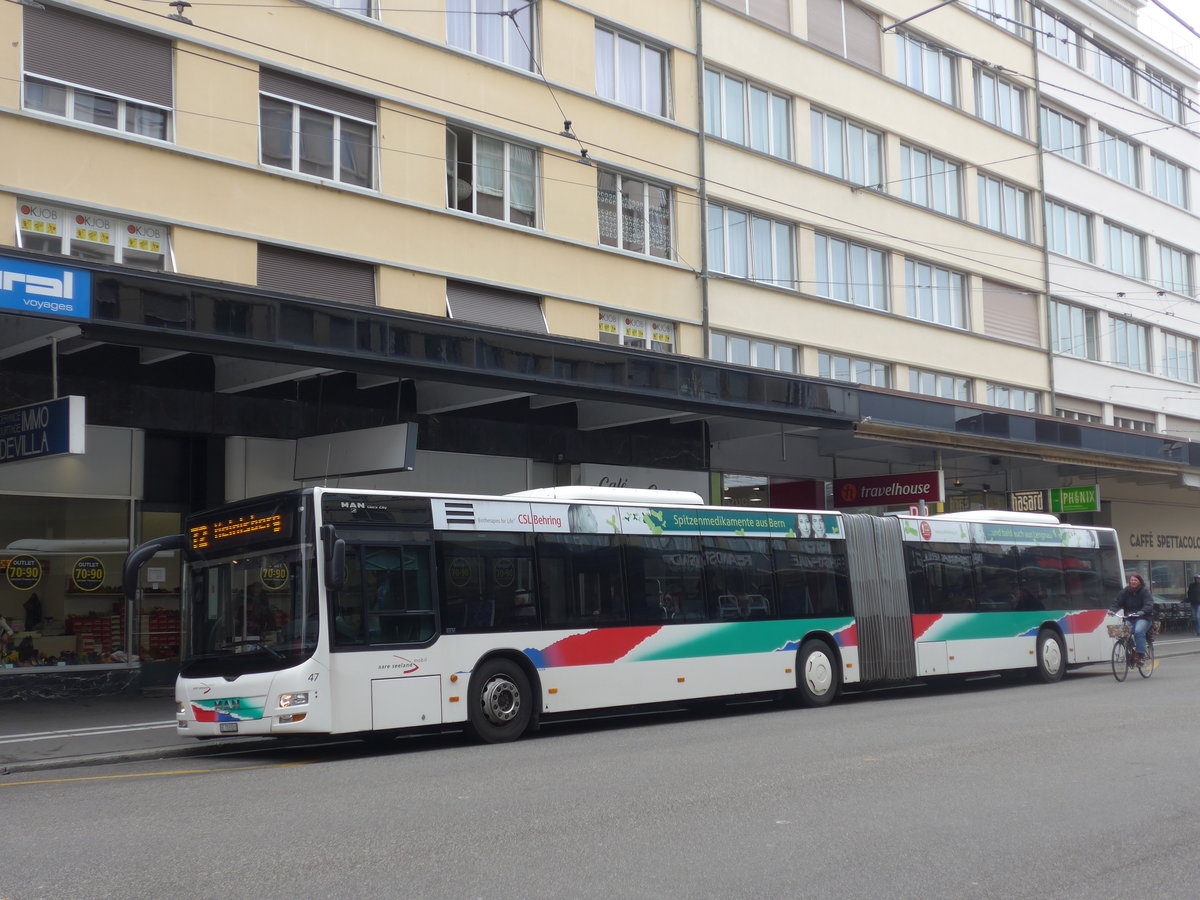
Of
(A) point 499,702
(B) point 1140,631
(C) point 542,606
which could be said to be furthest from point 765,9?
(A) point 499,702

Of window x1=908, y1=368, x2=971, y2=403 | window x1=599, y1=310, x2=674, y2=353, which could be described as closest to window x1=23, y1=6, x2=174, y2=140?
window x1=599, y1=310, x2=674, y2=353

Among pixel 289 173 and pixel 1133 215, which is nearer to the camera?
pixel 289 173

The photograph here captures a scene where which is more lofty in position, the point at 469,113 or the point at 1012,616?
the point at 469,113

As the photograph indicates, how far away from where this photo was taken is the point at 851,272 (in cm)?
3103

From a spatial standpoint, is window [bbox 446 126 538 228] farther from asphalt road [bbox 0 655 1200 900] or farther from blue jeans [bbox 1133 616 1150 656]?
blue jeans [bbox 1133 616 1150 656]

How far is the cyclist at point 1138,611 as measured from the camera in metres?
20.7

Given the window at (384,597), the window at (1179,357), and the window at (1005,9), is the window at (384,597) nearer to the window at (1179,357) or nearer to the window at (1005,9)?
the window at (1005,9)

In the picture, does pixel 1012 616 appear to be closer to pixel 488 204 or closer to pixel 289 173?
pixel 488 204

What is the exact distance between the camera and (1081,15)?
41.1m

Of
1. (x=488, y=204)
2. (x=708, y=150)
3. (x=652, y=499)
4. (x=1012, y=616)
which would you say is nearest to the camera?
(x=652, y=499)

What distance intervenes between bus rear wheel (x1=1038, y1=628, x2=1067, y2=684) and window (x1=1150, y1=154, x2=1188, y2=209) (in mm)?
27813

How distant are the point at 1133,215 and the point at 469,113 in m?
28.7

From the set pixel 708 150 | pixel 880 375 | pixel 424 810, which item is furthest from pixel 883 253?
pixel 424 810

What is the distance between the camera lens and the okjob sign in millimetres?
14312
